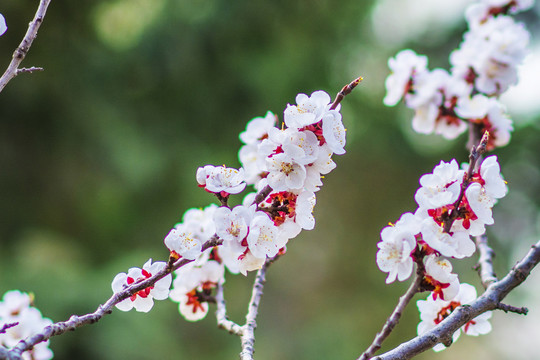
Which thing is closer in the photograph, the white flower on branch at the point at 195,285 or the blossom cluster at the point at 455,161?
the blossom cluster at the point at 455,161

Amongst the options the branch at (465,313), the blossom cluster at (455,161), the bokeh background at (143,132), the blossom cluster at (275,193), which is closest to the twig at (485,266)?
the blossom cluster at (455,161)

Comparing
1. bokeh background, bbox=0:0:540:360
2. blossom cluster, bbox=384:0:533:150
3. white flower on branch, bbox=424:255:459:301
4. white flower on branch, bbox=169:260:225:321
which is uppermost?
bokeh background, bbox=0:0:540:360

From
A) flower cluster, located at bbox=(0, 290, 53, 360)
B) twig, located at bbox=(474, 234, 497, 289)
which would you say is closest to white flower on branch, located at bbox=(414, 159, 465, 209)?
twig, located at bbox=(474, 234, 497, 289)

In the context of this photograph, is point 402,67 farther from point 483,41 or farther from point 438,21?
point 438,21

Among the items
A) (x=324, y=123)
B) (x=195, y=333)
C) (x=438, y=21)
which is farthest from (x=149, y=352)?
(x=438, y=21)

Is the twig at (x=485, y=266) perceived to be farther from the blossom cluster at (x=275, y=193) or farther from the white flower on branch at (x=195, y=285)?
the white flower on branch at (x=195, y=285)

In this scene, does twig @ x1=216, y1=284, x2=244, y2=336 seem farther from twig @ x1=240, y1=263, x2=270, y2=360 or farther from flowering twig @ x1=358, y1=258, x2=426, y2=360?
flowering twig @ x1=358, y1=258, x2=426, y2=360
